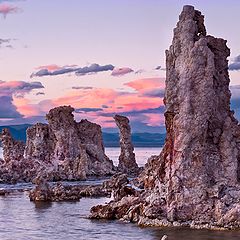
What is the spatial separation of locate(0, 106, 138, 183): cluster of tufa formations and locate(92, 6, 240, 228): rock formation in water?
56.2m

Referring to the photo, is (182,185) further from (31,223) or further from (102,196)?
(102,196)

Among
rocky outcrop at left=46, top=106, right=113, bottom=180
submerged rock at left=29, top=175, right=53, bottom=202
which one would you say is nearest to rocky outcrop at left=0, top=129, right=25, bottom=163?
rocky outcrop at left=46, top=106, right=113, bottom=180

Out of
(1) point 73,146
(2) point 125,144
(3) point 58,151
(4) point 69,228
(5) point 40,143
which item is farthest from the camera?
(2) point 125,144

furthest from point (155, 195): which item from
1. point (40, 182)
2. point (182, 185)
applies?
point (40, 182)

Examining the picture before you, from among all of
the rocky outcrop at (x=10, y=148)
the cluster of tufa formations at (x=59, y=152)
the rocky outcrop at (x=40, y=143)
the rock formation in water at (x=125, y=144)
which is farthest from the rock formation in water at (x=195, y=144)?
the rock formation in water at (x=125, y=144)

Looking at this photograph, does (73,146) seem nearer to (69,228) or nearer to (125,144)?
(125,144)

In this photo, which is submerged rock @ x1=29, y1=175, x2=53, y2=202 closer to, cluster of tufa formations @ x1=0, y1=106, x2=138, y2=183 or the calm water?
the calm water

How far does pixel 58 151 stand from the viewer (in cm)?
11431

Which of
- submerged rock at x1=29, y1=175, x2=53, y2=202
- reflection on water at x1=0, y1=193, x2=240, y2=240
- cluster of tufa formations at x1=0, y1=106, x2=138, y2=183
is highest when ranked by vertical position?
cluster of tufa formations at x1=0, y1=106, x2=138, y2=183

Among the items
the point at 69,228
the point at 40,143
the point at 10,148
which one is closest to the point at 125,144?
the point at 40,143

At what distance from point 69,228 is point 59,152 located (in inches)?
2680

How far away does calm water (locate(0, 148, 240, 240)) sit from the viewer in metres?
41.4

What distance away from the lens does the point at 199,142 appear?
45.8 meters

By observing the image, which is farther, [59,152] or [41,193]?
[59,152]
